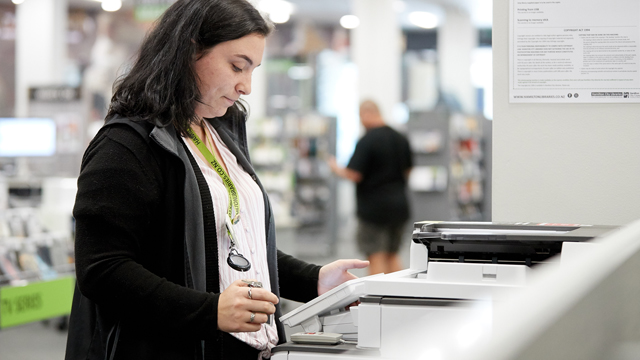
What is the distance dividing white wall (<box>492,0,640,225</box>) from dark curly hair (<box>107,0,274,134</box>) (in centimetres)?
95

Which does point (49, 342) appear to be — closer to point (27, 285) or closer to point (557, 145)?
point (27, 285)

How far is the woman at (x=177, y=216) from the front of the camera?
4.24ft

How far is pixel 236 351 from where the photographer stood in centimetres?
145

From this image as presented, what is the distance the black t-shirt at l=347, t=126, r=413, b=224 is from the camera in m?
5.80

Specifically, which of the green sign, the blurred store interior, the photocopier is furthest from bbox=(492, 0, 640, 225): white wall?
the green sign

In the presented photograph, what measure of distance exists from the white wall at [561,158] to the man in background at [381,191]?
365cm

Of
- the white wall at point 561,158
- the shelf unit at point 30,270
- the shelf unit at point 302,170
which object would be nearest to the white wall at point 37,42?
the shelf unit at point 302,170

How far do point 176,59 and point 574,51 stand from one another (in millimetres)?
1256

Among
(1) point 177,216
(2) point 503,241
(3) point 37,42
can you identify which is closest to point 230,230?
(1) point 177,216

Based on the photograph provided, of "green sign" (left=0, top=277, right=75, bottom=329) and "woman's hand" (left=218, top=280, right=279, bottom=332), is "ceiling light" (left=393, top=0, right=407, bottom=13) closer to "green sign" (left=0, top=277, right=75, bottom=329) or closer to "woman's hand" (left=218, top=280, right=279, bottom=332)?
"green sign" (left=0, top=277, right=75, bottom=329)

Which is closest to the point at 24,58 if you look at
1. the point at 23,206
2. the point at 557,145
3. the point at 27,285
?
the point at 23,206

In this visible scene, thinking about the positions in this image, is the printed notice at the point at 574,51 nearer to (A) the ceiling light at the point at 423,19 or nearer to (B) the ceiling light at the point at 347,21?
(A) the ceiling light at the point at 423,19

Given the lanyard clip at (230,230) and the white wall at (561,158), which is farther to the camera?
the white wall at (561,158)

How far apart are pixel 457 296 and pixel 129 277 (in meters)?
0.65
